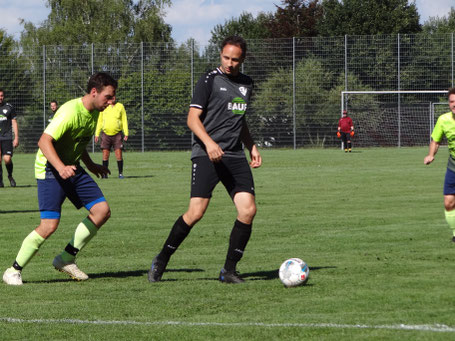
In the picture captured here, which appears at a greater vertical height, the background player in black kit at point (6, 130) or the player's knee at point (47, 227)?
the background player in black kit at point (6, 130)

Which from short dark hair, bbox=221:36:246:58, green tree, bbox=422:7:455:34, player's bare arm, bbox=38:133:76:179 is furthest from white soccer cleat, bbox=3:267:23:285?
green tree, bbox=422:7:455:34

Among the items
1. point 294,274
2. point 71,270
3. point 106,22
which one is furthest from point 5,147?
point 106,22

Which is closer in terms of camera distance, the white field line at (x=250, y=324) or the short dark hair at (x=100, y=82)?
the white field line at (x=250, y=324)

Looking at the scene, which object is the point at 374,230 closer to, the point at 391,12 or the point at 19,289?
the point at 19,289

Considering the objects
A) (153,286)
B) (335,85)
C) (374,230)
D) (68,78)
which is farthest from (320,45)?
(153,286)

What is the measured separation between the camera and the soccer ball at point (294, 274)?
279 inches

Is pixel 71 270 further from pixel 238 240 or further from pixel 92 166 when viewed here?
pixel 238 240

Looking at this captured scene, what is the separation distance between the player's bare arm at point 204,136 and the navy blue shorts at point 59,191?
119cm

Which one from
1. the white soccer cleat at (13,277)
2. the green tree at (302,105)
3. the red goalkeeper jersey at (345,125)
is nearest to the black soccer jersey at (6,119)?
the white soccer cleat at (13,277)

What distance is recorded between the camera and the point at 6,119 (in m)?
20.3

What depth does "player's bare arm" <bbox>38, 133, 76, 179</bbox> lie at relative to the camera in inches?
279

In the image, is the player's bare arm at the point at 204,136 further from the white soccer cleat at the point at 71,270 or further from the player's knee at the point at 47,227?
the white soccer cleat at the point at 71,270

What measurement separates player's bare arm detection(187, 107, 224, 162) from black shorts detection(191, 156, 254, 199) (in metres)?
0.30

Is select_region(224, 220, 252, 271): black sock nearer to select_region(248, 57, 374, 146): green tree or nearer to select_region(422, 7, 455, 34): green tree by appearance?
select_region(248, 57, 374, 146): green tree
